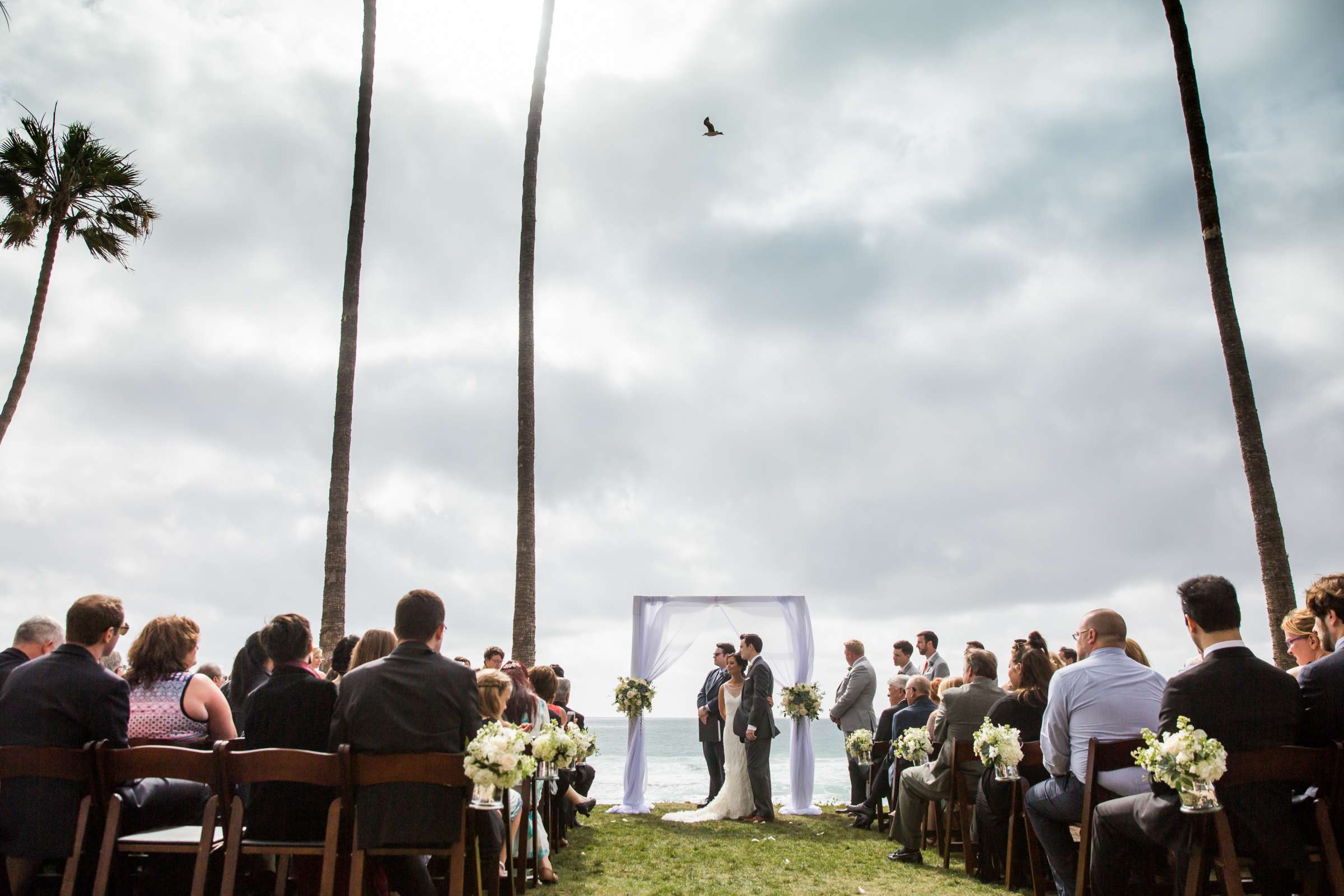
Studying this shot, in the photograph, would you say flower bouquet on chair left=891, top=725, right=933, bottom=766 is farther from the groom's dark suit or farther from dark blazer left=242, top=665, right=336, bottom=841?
dark blazer left=242, top=665, right=336, bottom=841

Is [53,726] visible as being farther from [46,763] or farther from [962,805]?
[962,805]

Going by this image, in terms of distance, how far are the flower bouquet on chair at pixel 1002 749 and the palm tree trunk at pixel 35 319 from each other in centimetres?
1747

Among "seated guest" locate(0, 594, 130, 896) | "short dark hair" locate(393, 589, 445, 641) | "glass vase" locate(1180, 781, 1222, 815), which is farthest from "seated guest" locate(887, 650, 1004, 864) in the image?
"seated guest" locate(0, 594, 130, 896)

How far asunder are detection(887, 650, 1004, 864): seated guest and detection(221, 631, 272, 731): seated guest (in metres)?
5.53

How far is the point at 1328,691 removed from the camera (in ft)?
14.1

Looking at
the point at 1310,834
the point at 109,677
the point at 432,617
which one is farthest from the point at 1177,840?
→ the point at 109,677

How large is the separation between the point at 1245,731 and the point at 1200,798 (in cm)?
43

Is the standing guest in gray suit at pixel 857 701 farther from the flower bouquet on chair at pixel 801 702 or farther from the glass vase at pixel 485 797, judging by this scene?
the glass vase at pixel 485 797

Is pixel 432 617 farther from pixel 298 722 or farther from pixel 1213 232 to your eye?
pixel 1213 232

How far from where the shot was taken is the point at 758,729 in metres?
11.9

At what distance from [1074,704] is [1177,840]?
1.19 meters

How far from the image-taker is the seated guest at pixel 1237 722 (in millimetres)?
4102

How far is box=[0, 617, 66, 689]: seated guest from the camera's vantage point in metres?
5.73

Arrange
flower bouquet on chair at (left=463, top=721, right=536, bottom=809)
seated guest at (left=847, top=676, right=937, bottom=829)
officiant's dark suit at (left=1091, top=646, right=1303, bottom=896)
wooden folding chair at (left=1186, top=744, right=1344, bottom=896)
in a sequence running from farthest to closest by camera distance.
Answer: seated guest at (left=847, top=676, right=937, bottom=829) < flower bouquet on chair at (left=463, top=721, right=536, bottom=809) < officiant's dark suit at (left=1091, top=646, right=1303, bottom=896) < wooden folding chair at (left=1186, top=744, right=1344, bottom=896)
